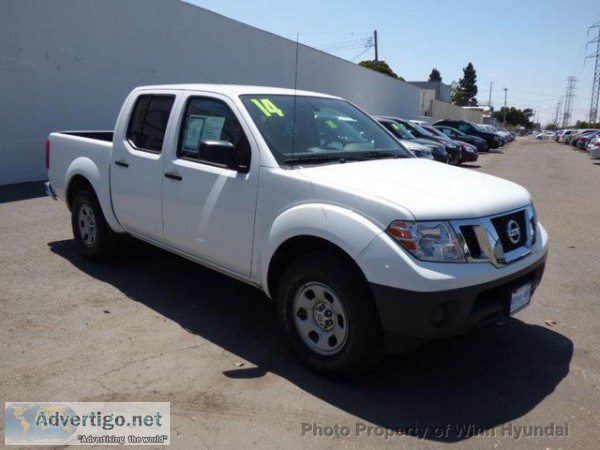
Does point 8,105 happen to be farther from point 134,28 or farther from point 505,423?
point 505,423

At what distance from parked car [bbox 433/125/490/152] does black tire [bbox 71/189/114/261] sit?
62.0 feet

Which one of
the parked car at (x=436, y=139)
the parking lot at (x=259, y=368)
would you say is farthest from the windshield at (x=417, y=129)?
the parking lot at (x=259, y=368)

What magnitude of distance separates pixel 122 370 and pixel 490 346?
2.72m

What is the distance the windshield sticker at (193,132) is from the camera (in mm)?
4478

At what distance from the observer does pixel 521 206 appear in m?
3.70

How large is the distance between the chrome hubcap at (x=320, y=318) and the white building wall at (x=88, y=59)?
9.24 meters

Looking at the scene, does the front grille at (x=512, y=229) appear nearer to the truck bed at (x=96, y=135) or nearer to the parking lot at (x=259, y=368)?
the parking lot at (x=259, y=368)

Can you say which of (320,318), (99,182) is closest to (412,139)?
(99,182)

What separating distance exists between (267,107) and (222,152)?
0.68 m

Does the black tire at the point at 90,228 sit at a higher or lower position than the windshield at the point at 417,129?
lower

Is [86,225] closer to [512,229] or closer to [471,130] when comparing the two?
[512,229]

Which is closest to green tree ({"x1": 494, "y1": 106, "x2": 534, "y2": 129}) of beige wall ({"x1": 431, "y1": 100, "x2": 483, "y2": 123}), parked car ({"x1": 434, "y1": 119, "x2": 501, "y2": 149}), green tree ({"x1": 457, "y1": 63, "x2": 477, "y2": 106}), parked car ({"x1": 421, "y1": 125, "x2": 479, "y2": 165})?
green tree ({"x1": 457, "y1": 63, "x2": 477, "y2": 106})

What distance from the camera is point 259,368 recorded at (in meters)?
3.76

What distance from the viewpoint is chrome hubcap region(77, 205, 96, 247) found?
5797 millimetres
